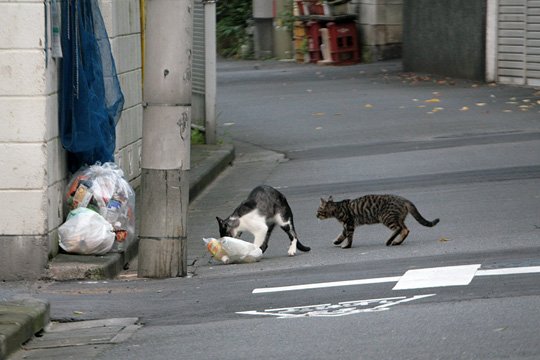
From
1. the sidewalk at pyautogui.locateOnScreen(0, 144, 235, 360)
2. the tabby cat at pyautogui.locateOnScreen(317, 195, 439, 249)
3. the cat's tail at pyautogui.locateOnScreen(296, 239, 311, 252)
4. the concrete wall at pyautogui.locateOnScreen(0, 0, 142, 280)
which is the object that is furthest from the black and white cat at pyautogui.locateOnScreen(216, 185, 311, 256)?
the concrete wall at pyautogui.locateOnScreen(0, 0, 142, 280)

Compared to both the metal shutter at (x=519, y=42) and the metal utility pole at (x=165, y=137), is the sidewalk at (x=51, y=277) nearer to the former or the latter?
the metal utility pole at (x=165, y=137)

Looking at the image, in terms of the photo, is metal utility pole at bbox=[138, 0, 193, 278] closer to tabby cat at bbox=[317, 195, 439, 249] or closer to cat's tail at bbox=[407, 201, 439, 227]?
tabby cat at bbox=[317, 195, 439, 249]

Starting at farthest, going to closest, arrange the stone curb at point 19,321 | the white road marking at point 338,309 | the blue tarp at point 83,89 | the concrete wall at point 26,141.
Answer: the blue tarp at point 83,89 < the concrete wall at point 26,141 < the white road marking at point 338,309 < the stone curb at point 19,321

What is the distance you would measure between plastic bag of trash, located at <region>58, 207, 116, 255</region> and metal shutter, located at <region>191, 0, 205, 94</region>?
335 inches

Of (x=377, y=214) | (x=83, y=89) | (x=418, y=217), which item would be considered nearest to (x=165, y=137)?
(x=83, y=89)

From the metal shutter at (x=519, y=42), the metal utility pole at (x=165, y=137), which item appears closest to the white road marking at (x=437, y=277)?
the metal utility pole at (x=165, y=137)

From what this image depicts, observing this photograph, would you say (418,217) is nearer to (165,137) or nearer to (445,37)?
(165,137)

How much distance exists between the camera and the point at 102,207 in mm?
10992

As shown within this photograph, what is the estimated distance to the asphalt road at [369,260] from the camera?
7.50m

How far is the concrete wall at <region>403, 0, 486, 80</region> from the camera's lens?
82.6 feet

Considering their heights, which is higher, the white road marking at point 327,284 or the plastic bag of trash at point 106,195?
the plastic bag of trash at point 106,195

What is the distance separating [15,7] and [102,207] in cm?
192

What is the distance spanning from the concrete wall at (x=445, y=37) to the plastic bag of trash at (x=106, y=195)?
14.9m

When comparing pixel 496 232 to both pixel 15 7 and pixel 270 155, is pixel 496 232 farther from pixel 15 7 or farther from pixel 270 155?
pixel 270 155
